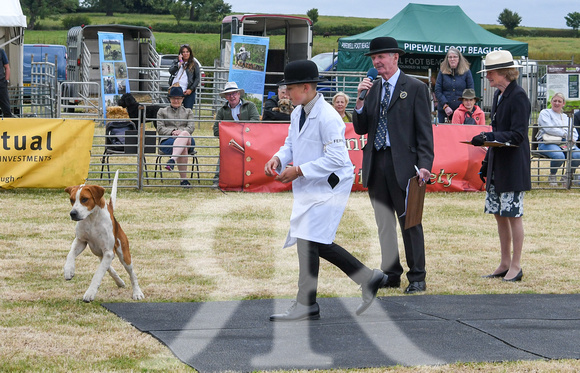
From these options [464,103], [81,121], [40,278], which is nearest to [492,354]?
[40,278]

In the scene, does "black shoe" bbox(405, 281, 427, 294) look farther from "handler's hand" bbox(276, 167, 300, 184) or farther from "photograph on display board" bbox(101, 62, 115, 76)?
"photograph on display board" bbox(101, 62, 115, 76)

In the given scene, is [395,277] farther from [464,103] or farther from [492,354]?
[464,103]

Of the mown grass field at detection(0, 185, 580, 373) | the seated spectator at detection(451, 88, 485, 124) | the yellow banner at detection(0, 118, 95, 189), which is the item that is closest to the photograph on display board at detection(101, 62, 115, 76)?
the mown grass field at detection(0, 185, 580, 373)

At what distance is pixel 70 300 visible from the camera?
247 inches

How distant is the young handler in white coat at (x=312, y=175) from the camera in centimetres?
555

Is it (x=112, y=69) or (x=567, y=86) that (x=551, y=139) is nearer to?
(x=567, y=86)

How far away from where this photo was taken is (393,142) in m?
6.62

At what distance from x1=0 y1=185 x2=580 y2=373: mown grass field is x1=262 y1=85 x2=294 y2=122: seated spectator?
1904mm

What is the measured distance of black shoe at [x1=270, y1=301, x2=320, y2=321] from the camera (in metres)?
5.72

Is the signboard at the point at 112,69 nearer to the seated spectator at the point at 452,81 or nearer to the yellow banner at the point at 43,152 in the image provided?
the yellow banner at the point at 43,152

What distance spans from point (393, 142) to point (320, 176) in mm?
1275

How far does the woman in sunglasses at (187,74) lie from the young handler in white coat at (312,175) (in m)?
10.2

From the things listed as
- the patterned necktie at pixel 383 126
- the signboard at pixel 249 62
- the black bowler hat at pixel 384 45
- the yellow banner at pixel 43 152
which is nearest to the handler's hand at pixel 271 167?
the patterned necktie at pixel 383 126

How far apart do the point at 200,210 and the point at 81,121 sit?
2330mm
